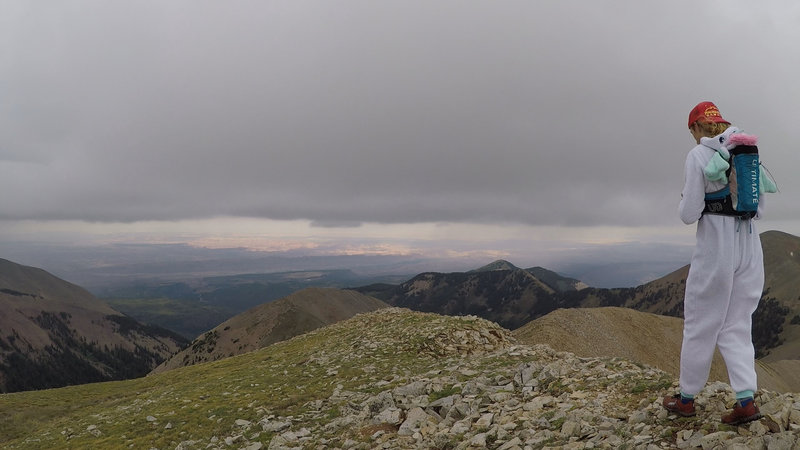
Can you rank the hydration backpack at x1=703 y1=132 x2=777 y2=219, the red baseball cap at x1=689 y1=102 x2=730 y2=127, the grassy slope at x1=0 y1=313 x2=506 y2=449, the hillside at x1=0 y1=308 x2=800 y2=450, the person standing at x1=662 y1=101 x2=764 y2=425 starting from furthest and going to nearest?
the grassy slope at x1=0 y1=313 x2=506 y2=449, the hillside at x1=0 y1=308 x2=800 y2=450, the red baseball cap at x1=689 y1=102 x2=730 y2=127, the person standing at x1=662 y1=101 x2=764 y2=425, the hydration backpack at x1=703 y1=132 x2=777 y2=219

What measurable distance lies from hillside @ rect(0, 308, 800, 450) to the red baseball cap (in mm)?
5304

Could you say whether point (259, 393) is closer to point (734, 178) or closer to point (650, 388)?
point (650, 388)

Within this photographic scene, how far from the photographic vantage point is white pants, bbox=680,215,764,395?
7355 millimetres

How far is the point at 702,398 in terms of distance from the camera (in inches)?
346

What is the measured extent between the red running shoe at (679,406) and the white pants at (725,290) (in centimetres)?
75

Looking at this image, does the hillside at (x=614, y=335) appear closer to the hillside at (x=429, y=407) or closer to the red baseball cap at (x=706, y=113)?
the hillside at (x=429, y=407)

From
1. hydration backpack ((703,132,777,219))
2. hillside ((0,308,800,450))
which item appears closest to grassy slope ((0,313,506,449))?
hillside ((0,308,800,450))

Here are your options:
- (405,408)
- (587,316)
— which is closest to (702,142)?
(405,408)

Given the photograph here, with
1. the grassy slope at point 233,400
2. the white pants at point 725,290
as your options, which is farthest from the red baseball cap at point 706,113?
the grassy slope at point 233,400

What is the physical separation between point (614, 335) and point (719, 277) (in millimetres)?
79688

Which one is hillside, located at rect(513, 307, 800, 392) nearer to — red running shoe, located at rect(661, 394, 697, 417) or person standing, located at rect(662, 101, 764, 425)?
red running shoe, located at rect(661, 394, 697, 417)

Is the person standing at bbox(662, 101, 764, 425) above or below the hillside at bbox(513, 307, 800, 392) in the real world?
above

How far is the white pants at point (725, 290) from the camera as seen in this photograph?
24.1 feet

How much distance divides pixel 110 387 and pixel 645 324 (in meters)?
94.8
